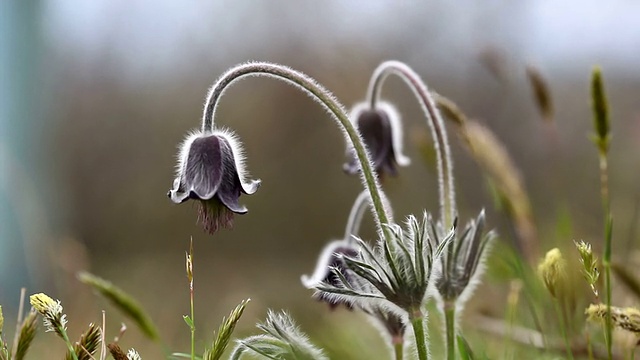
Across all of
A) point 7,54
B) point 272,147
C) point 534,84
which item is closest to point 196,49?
point 272,147

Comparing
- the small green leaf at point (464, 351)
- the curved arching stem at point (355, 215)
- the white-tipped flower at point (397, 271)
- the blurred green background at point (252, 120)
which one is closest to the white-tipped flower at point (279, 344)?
the white-tipped flower at point (397, 271)

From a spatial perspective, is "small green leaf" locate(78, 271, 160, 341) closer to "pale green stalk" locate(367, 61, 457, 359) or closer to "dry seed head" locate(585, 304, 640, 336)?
"pale green stalk" locate(367, 61, 457, 359)

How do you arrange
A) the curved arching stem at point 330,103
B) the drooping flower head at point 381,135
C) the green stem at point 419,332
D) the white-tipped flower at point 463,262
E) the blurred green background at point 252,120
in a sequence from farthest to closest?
the blurred green background at point 252,120 < the drooping flower head at point 381,135 < the white-tipped flower at point 463,262 < the curved arching stem at point 330,103 < the green stem at point 419,332

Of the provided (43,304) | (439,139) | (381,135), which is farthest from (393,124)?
(43,304)

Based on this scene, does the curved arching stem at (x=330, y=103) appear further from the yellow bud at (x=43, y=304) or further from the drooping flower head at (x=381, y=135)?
the yellow bud at (x=43, y=304)

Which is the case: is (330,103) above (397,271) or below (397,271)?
above

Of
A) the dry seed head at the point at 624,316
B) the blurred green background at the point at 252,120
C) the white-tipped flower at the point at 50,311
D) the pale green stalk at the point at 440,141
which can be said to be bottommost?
the white-tipped flower at the point at 50,311

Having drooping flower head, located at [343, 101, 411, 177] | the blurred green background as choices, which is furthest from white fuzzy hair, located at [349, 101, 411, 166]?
the blurred green background

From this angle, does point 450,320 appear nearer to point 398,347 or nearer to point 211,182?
point 398,347
